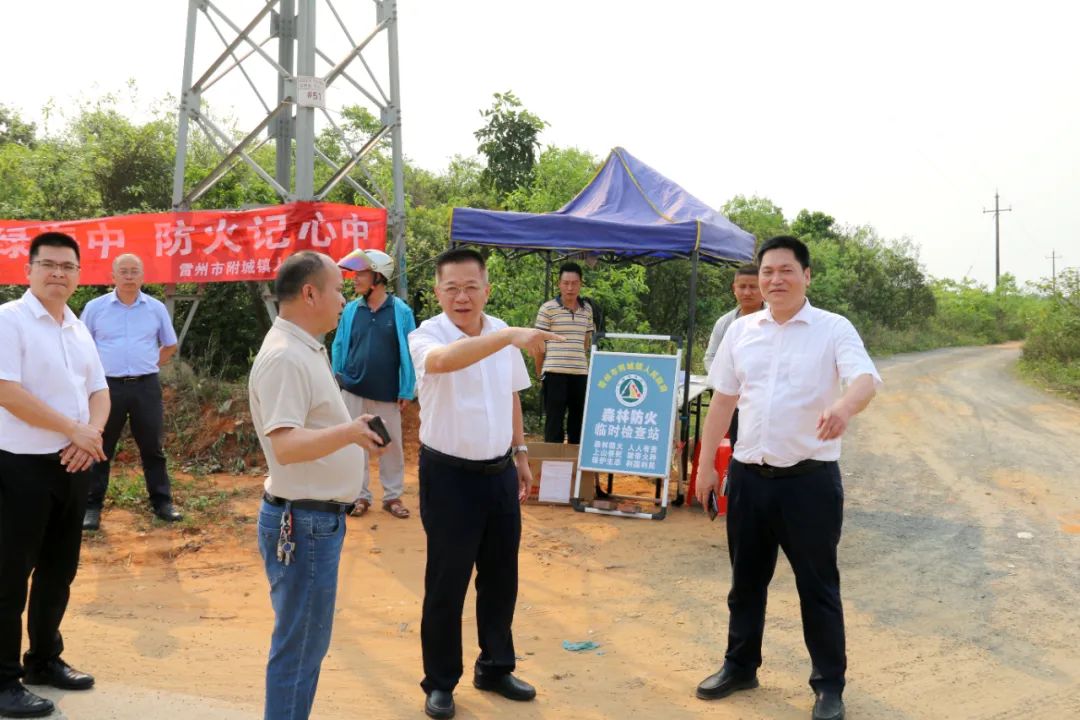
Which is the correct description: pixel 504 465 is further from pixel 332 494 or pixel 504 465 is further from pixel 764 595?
pixel 764 595

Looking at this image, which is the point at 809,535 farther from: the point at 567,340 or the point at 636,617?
the point at 567,340

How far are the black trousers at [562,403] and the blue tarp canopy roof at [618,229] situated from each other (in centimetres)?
112

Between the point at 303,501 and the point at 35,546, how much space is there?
1.55 metres

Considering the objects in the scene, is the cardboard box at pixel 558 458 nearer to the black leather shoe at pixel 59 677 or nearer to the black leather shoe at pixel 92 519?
the black leather shoe at pixel 92 519

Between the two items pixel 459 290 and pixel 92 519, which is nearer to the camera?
pixel 459 290

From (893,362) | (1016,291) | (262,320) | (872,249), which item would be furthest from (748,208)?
(262,320)

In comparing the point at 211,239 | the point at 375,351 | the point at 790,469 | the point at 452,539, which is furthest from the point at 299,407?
the point at 211,239

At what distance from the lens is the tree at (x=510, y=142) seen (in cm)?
1777

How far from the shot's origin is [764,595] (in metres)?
3.71

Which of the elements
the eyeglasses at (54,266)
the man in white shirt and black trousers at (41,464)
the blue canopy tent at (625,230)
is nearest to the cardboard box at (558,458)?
the blue canopy tent at (625,230)

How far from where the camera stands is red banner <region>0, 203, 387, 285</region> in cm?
791

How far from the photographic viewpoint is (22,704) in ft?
10.5

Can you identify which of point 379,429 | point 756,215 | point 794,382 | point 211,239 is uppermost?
point 756,215

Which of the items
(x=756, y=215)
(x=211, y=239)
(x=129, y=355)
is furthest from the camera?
(x=756, y=215)
